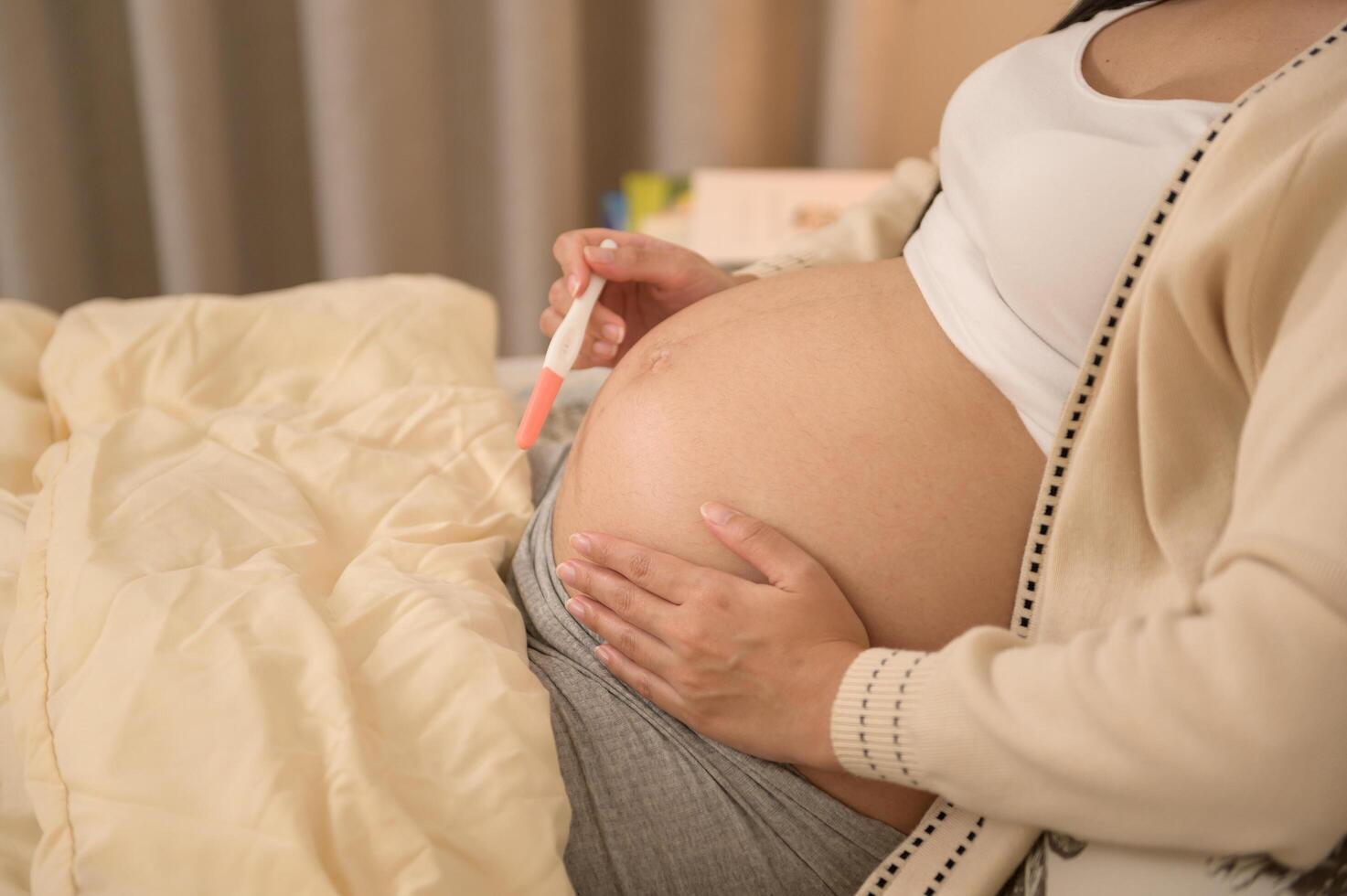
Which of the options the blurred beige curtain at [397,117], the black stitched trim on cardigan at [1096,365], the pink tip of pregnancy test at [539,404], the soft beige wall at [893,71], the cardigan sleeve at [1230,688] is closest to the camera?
the cardigan sleeve at [1230,688]

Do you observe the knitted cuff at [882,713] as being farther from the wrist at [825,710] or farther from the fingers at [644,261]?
the fingers at [644,261]

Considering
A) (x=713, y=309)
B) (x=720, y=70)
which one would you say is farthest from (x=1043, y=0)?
(x=713, y=309)

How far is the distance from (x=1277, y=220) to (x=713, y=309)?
1.27 feet

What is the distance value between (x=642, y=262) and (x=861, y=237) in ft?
0.99

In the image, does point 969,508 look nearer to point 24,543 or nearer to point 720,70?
point 24,543

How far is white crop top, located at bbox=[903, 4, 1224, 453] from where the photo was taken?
60cm

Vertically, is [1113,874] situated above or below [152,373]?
below

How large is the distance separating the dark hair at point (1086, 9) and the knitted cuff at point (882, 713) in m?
0.51

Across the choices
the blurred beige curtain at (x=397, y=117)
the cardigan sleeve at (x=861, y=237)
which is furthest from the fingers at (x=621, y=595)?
the blurred beige curtain at (x=397, y=117)

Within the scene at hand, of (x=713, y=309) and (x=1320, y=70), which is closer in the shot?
(x=1320, y=70)

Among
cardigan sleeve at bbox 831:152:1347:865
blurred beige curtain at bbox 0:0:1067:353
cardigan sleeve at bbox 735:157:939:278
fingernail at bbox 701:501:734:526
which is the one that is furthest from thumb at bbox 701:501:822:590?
blurred beige curtain at bbox 0:0:1067:353

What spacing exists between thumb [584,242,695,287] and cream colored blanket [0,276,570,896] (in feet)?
0.54

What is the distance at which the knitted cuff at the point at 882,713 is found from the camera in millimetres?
530

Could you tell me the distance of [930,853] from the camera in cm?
57
